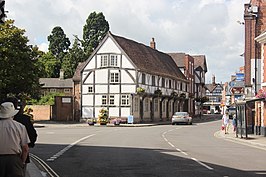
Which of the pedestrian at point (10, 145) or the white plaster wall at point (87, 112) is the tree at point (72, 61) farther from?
the pedestrian at point (10, 145)

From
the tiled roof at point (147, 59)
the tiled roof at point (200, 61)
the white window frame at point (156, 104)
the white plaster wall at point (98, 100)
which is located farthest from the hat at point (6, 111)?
the tiled roof at point (200, 61)

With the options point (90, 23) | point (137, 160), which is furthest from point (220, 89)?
point (137, 160)

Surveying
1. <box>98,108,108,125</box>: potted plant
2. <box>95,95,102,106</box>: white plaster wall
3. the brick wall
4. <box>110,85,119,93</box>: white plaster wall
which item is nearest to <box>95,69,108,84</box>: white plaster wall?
<box>110,85,119,93</box>: white plaster wall

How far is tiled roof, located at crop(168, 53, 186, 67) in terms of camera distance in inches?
3127

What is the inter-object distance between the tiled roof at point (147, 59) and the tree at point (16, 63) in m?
12.1

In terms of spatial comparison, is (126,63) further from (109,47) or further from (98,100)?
(98,100)

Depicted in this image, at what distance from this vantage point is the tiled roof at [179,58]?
261ft

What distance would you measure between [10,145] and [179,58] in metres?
74.5

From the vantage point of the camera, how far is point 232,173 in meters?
12.7

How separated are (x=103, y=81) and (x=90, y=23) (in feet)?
133

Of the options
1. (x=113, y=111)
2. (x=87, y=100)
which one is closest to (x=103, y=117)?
(x=113, y=111)

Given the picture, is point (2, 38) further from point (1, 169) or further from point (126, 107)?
point (1, 169)

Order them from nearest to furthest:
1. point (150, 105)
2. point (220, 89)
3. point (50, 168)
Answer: point (50, 168) < point (150, 105) < point (220, 89)

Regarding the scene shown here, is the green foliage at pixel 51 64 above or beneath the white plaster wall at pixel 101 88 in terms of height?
above
